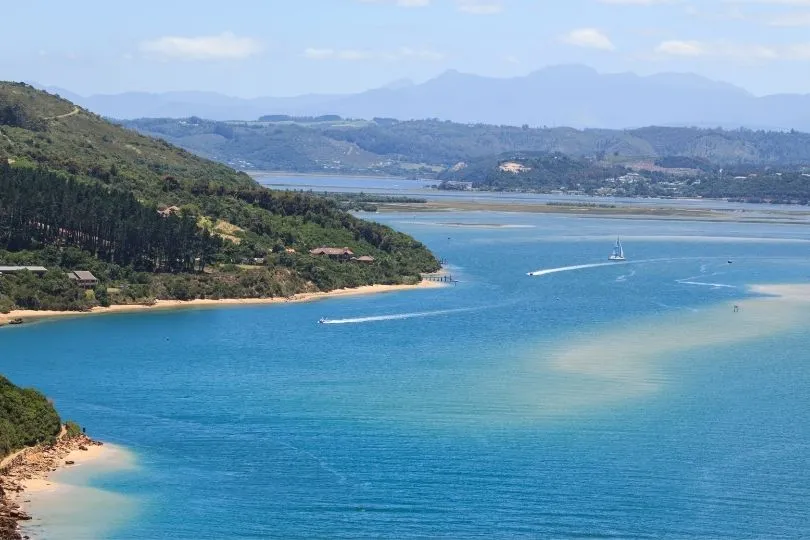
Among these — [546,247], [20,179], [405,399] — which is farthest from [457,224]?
[405,399]

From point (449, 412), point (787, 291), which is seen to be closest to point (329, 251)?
point (787, 291)

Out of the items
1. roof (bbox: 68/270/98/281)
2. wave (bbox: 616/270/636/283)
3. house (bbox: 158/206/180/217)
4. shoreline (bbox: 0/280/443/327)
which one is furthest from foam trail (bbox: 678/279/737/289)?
roof (bbox: 68/270/98/281)

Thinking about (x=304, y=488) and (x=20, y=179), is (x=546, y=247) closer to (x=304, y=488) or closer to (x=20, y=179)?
(x=20, y=179)

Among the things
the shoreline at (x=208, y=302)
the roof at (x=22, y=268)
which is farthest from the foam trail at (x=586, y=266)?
→ the roof at (x=22, y=268)

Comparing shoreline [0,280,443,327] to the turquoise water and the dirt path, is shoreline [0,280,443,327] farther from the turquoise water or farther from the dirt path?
the dirt path

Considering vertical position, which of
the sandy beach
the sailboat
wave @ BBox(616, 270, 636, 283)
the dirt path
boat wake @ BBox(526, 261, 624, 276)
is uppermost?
the dirt path

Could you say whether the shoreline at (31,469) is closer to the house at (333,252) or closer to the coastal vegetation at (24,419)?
the coastal vegetation at (24,419)

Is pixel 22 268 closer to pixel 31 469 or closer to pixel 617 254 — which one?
pixel 31 469
